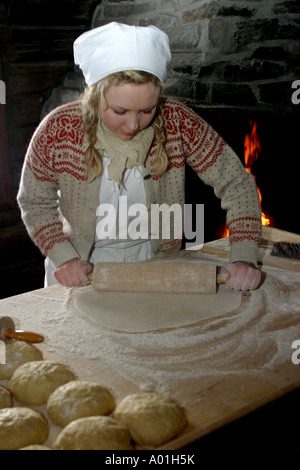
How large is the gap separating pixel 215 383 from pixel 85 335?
1.26ft

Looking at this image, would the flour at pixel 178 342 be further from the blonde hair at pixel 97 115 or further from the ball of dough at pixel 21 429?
the blonde hair at pixel 97 115

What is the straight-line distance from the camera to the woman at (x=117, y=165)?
1445mm

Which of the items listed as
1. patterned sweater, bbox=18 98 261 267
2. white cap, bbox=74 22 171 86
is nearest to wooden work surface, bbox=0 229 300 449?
patterned sweater, bbox=18 98 261 267

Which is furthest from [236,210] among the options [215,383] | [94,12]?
[94,12]

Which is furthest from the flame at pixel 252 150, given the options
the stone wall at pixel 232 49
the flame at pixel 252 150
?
the stone wall at pixel 232 49

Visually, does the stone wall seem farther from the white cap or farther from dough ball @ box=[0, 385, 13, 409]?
dough ball @ box=[0, 385, 13, 409]

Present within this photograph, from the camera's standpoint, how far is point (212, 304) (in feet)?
4.68

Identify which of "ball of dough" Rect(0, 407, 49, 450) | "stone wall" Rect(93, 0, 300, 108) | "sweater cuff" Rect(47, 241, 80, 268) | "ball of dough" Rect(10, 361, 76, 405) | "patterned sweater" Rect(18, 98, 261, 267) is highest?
"stone wall" Rect(93, 0, 300, 108)

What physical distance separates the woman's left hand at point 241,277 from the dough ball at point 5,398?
0.77 meters

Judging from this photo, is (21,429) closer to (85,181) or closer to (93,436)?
(93,436)

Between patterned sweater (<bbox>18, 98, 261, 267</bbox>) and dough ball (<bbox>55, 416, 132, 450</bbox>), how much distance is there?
0.80 metres

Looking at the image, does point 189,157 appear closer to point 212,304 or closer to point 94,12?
point 212,304

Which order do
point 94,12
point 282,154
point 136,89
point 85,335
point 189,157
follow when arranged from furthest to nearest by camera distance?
point 94,12 → point 282,154 → point 189,157 → point 136,89 → point 85,335

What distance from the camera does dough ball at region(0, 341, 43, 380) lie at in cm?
111
